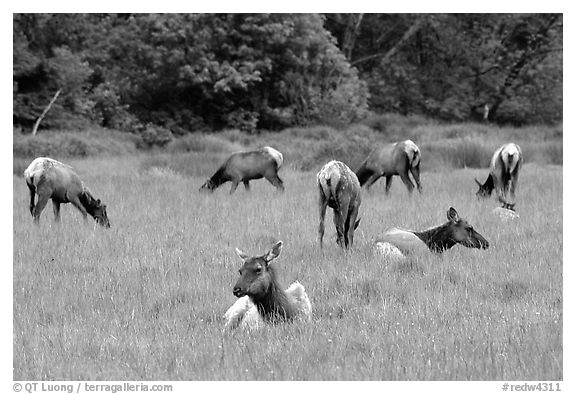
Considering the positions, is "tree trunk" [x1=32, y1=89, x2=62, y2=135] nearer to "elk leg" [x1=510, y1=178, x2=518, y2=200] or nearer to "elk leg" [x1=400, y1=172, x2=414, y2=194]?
"elk leg" [x1=400, y1=172, x2=414, y2=194]

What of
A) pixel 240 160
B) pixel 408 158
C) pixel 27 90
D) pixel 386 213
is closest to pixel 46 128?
pixel 27 90

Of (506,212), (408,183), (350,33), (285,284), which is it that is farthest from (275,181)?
(350,33)

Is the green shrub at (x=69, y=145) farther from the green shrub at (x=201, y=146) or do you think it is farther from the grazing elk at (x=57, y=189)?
the grazing elk at (x=57, y=189)

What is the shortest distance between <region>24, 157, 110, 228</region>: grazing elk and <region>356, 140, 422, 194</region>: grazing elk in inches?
215

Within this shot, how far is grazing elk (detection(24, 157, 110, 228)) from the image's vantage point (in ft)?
38.5

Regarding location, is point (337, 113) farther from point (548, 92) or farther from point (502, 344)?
point (502, 344)

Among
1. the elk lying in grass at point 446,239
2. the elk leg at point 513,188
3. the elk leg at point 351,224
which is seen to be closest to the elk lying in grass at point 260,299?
the elk lying in grass at point 446,239

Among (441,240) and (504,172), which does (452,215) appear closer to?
(441,240)

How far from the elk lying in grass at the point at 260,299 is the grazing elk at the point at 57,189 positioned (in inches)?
208

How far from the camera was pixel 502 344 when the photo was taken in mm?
A: 6062

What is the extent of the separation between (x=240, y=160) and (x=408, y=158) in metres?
3.21

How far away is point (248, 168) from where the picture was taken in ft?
49.8

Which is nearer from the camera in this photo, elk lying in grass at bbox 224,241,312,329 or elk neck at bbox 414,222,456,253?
elk lying in grass at bbox 224,241,312,329

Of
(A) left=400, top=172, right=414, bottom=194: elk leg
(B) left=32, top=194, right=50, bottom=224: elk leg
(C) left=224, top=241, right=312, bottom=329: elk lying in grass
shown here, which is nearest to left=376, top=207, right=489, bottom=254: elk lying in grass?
(C) left=224, top=241, right=312, bottom=329: elk lying in grass
